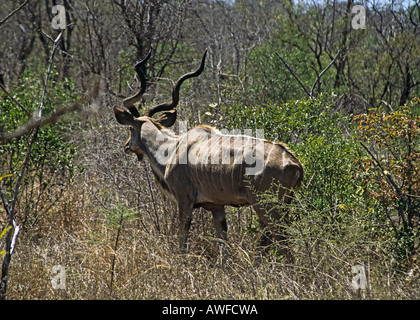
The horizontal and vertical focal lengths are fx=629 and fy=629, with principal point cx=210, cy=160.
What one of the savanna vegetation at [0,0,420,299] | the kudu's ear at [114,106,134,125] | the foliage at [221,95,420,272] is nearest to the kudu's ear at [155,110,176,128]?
the savanna vegetation at [0,0,420,299]

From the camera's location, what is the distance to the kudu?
4.68 m

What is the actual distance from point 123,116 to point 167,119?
442mm

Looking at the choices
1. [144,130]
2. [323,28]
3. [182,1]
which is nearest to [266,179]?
[144,130]

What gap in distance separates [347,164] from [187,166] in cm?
134

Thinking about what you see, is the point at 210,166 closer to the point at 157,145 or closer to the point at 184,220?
the point at 184,220

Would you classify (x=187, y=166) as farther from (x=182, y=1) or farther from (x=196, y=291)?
(x=182, y=1)

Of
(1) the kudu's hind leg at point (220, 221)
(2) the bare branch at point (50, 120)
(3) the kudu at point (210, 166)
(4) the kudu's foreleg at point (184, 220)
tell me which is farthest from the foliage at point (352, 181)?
(2) the bare branch at point (50, 120)

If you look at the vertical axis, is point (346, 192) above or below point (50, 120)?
below

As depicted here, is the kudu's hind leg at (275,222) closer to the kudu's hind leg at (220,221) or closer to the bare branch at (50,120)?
the kudu's hind leg at (220,221)

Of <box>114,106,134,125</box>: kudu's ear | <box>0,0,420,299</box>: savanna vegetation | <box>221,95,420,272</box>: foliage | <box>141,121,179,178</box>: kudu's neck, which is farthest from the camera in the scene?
<box>114,106,134,125</box>: kudu's ear

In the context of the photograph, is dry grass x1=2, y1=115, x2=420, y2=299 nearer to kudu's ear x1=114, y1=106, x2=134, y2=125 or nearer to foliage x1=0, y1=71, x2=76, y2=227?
foliage x1=0, y1=71, x2=76, y2=227

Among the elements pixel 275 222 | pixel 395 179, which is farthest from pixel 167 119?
pixel 395 179

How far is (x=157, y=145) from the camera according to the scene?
5840 mm

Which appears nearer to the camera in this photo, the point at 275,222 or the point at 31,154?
the point at 275,222
